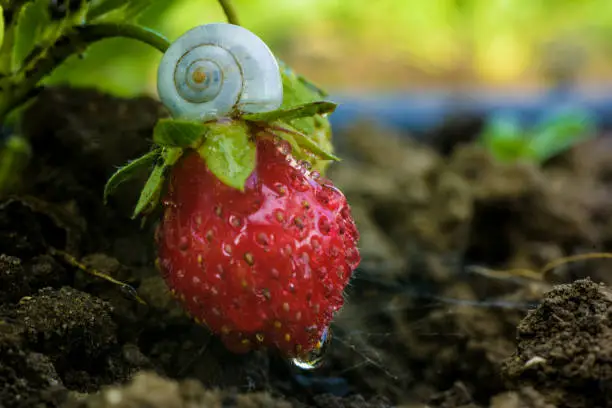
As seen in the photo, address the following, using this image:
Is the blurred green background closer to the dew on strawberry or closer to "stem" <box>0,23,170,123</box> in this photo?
"stem" <box>0,23,170,123</box>

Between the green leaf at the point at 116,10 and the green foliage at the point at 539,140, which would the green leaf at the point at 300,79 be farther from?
the green foliage at the point at 539,140

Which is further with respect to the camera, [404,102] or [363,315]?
[404,102]

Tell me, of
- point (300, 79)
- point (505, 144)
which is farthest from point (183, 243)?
point (505, 144)

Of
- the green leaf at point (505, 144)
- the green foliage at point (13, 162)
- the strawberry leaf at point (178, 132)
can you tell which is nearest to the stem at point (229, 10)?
the strawberry leaf at point (178, 132)

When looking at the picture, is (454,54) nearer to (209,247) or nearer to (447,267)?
(447,267)

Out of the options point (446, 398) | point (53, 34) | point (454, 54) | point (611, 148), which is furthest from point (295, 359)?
point (454, 54)

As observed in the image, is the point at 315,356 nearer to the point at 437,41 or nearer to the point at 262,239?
the point at 262,239
